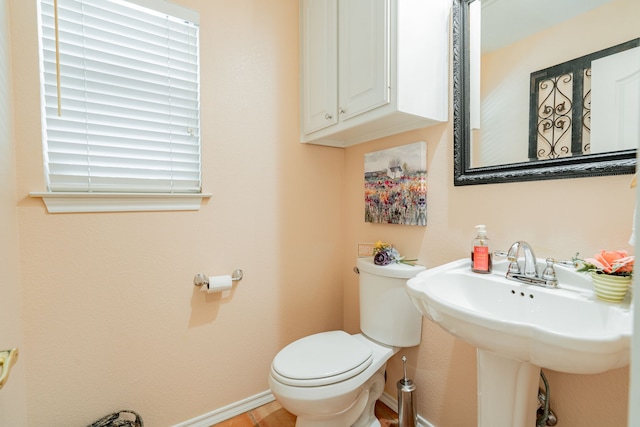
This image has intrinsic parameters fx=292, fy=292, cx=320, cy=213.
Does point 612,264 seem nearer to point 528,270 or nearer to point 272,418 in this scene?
point 528,270

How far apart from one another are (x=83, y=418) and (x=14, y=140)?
1.13 meters

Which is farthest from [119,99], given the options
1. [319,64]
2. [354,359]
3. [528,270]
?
[528,270]

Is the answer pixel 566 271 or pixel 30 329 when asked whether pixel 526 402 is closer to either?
pixel 566 271

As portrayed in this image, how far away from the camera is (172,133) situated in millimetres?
1377

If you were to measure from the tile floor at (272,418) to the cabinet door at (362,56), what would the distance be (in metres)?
1.56

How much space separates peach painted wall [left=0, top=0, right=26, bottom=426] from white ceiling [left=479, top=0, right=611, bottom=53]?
5.64 ft

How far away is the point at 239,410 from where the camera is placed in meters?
1.55

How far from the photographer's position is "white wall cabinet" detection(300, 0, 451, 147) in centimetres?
118

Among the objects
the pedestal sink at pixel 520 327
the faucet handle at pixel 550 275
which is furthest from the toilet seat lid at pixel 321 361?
the faucet handle at pixel 550 275

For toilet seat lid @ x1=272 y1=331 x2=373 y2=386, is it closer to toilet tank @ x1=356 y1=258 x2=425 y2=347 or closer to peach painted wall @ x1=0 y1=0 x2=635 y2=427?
toilet tank @ x1=356 y1=258 x2=425 y2=347

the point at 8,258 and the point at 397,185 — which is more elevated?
the point at 397,185

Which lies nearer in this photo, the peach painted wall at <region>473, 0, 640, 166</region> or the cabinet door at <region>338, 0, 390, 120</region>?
the peach painted wall at <region>473, 0, 640, 166</region>

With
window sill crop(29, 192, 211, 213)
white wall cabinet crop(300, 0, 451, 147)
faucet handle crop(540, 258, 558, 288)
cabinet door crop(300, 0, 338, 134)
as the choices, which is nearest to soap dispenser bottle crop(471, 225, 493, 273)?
faucet handle crop(540, 258, 558, 288)

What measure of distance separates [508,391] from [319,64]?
1611 mm
